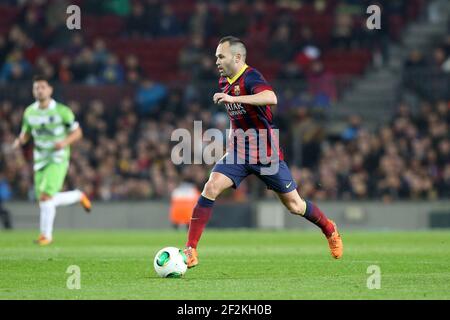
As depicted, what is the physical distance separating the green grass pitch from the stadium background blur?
6546 millimetres

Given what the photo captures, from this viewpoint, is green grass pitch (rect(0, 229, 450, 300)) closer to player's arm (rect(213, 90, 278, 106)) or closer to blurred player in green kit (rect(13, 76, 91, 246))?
blurred player in green kit (rect(13, 76, 91, 246))

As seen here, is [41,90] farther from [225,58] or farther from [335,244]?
[335,244]

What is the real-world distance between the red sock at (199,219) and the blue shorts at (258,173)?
1.18 ft

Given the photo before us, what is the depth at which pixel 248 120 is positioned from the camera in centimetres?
1218

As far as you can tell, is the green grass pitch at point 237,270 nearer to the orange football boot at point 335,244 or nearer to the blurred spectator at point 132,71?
the orange football boot at point 335,244

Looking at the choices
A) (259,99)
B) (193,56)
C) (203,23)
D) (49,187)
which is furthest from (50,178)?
(203,23)

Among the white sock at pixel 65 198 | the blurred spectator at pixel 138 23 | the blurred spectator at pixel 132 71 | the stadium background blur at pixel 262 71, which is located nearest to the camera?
the white sock at pixel 65 198

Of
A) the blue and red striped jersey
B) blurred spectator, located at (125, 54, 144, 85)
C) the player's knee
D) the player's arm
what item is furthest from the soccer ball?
blurred spectator, located at (125, 54, 144, 85)

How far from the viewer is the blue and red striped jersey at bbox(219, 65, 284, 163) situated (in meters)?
12.0

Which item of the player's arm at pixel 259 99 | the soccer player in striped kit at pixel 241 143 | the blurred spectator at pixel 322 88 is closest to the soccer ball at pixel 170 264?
the soccer player in striped kit at pixel 241 143

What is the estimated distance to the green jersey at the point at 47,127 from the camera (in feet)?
57.4

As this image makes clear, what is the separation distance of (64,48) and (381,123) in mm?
8984

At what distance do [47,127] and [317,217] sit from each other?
6.12 meters

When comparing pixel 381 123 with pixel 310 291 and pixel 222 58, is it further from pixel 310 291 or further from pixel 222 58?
pixel 310 291
